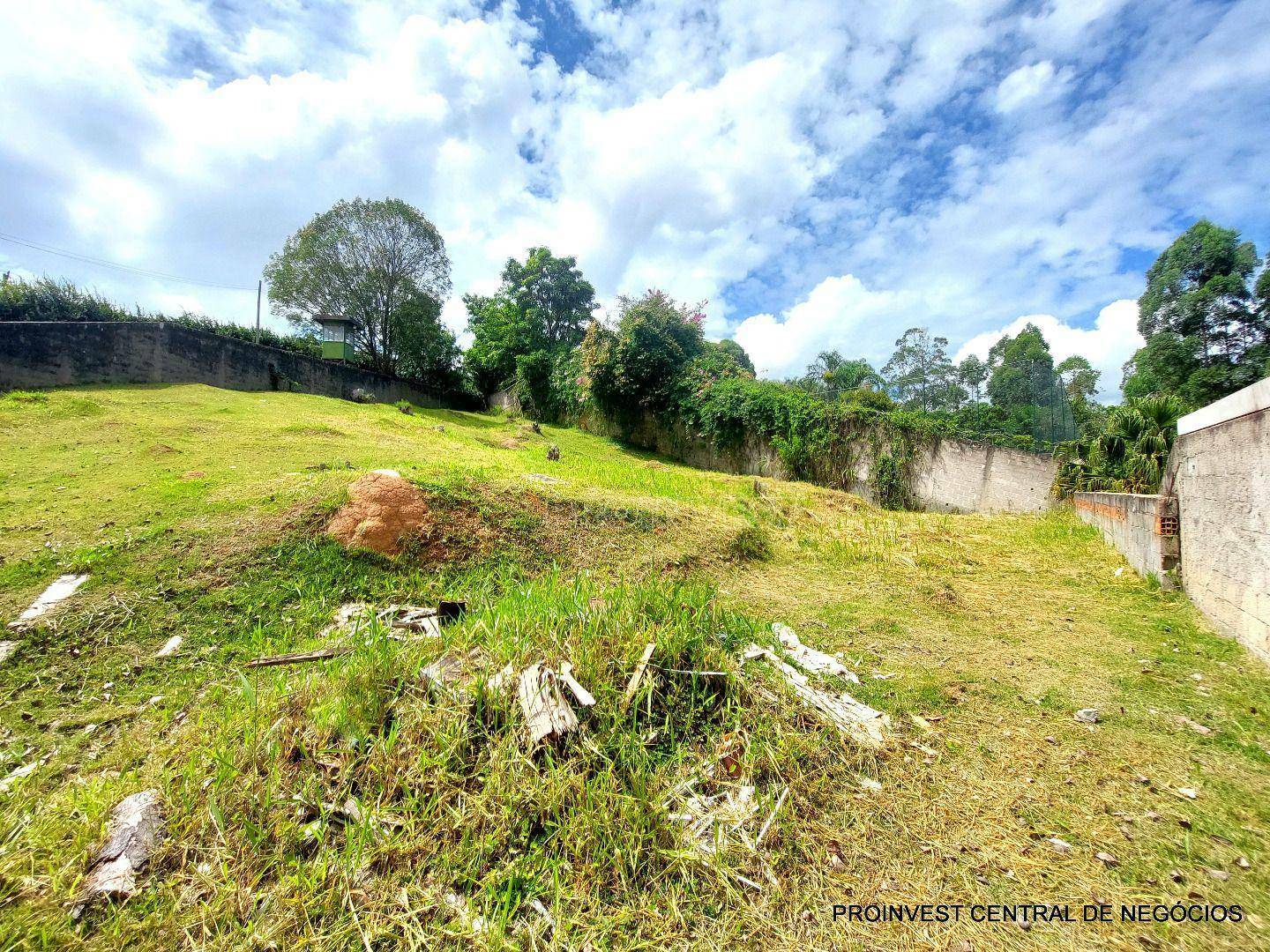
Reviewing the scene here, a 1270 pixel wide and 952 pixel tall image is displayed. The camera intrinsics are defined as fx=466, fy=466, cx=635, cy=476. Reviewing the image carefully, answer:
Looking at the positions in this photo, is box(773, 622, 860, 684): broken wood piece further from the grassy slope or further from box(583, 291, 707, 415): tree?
box(583, 291, 707, 415): tree

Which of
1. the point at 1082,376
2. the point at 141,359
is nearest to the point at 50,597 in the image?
the point at 141,359

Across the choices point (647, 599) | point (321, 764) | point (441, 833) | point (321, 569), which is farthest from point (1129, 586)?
point (321, 569)

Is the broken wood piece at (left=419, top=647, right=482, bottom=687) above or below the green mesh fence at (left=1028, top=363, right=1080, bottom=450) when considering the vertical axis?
below

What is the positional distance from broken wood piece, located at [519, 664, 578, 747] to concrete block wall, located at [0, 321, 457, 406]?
11126mm

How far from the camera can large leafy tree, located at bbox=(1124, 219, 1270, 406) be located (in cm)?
1409

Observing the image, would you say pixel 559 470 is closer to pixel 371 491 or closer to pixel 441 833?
pixel 371 491

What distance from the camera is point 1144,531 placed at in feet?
15.1

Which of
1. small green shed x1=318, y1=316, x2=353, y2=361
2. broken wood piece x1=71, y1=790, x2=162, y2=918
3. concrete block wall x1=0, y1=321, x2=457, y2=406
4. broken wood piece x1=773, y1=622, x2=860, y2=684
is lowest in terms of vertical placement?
broken wood piece x1=71, y1=790, x2=162, y2=918

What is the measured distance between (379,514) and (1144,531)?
23.6ft

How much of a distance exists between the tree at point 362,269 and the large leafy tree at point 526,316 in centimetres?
308

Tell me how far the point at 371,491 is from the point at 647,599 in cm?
284

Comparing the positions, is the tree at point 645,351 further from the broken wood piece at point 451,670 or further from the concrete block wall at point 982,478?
the broken wood piece at point 451,670

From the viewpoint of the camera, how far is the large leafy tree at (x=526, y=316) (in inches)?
779

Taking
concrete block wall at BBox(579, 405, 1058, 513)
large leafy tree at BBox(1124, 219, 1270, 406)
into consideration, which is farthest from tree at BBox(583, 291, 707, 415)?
large leafy tree at BBox(1124, 219, 1270, 406)
